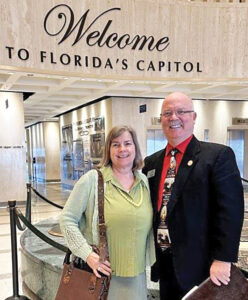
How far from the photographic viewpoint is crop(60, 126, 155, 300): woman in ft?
5.15

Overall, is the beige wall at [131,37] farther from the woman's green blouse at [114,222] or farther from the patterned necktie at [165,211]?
the patterned necktie at [165,211]

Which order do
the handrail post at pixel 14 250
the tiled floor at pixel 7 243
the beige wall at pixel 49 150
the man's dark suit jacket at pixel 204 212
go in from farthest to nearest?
the beige wall at pixel 49 150 → the tiled floor at pixel 7 243 → the handrail post at pixel 14 250 → the man's dark suit jacket at pixel 204 212

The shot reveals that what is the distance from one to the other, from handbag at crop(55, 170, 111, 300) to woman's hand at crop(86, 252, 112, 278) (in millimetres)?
21

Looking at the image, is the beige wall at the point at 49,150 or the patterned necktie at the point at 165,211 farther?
the beige wall at the point at 49,150

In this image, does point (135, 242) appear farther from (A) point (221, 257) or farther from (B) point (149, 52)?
(B) point (149, 52)

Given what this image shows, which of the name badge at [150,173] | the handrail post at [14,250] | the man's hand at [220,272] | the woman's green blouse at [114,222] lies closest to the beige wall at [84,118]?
the handrail post at [14,250]

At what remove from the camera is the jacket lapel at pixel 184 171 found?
1495 millimetres

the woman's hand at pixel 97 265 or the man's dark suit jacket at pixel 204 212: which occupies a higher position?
the man's dark suit jacket at pixel 204 212

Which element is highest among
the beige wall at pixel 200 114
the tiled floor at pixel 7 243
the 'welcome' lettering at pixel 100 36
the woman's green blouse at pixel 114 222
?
the 'welcome' lettering at pixel 100 36

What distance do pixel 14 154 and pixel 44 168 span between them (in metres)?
8.94

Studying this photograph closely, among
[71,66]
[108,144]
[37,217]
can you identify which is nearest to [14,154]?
[37,217]

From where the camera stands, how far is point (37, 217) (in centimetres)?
674

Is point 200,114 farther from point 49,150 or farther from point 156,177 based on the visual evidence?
point 49,150

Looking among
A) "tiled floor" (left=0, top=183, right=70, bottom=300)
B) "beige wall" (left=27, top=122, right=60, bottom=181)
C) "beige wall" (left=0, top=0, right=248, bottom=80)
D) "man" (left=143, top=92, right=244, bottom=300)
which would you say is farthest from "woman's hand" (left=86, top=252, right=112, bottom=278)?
"beige wall" (left=27, top=122, right=60, bottom=181)
